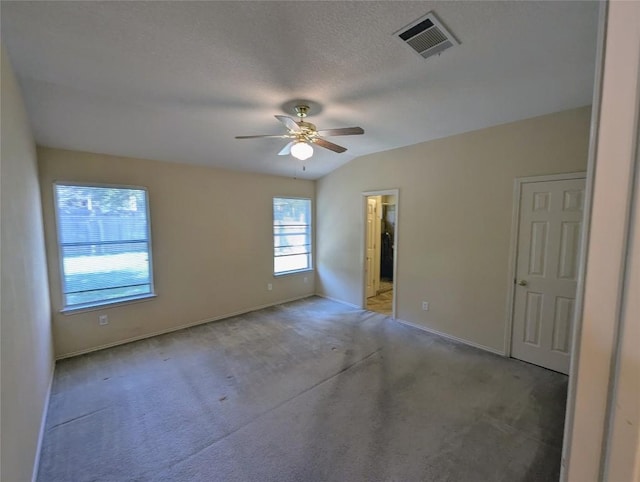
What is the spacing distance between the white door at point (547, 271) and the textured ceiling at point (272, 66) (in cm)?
89

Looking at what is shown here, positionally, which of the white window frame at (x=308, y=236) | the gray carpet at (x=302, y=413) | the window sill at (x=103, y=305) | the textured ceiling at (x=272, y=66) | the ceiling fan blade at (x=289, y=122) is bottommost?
the gray carpet at (x=302, y=413)

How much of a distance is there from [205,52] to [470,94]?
7.27 ft

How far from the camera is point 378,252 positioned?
618 centimetres

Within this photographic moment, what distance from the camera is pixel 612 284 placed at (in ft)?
1.21

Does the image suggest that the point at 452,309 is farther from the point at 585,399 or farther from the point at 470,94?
the point at 585,399

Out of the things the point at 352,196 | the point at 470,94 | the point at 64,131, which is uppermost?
the point at 470,94

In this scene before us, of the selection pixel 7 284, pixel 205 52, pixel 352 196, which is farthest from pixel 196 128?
pixel 352 196

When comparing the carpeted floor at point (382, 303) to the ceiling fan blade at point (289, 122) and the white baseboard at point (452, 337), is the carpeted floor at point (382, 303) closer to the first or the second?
the white baseboard at point (452, 337)

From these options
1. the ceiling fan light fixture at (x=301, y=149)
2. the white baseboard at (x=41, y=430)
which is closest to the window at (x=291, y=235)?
the ceiling fan light fixture at (x=301, y=149)

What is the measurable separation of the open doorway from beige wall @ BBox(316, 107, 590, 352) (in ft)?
0.56

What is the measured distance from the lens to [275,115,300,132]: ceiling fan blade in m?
2.28

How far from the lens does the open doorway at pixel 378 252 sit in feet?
15.8

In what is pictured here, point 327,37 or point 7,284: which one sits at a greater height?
point 327,37

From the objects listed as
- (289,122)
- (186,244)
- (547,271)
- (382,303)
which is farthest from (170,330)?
(547,271)
